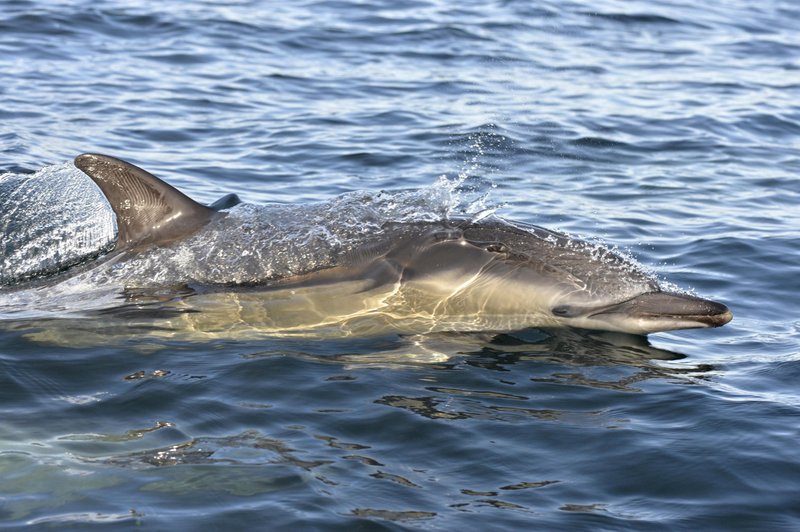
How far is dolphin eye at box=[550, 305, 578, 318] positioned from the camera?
27.5 ft

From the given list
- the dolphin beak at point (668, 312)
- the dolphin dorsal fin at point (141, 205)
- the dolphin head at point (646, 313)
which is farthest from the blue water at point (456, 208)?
the dolphin dorsal fin at point (141, 205)

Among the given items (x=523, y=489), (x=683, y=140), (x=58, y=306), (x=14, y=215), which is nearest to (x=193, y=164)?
(x=14, y=215)

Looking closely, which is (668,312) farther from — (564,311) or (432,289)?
(432,289)

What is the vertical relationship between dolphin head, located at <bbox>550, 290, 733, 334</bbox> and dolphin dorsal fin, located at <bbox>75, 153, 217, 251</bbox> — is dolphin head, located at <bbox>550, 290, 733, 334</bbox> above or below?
below

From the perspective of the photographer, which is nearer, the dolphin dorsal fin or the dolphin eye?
the dolphin eye

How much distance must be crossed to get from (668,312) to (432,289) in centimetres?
166

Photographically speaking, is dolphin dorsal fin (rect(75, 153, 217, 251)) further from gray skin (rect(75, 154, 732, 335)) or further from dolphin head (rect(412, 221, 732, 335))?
dolphin head (rect(412, 221, 732, 335))

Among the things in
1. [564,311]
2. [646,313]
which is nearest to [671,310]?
[646,313]

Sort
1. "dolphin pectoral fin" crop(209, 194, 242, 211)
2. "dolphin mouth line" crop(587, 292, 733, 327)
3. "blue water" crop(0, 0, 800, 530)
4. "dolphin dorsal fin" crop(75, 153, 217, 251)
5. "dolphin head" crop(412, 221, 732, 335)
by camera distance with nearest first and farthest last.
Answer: "blue water" crop(0, 0, 800, 530), "dolphin mouth line" crop(587, 292, 733, 327), "dolphin head" crop(412, 221, 732, 335), "dolphin dorsal fin" crop(75, 153, 217, 251), "dolphin pectoral fin" crop(209, 194, 242, 211)

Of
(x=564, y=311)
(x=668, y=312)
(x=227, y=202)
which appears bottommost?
(x=227, y=202)

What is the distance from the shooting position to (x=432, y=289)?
27.7ft

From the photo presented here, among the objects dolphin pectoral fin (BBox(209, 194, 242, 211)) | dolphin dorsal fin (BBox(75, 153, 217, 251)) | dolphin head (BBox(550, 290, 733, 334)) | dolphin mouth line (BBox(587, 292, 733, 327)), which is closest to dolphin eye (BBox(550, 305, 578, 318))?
dolphin head (BBox(550, 290, 733, 334))

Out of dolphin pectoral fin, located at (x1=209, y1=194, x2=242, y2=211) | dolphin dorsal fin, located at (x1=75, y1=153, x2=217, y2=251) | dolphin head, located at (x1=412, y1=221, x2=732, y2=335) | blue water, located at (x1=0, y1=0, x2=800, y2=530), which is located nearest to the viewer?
blue water, located at (x1=0, y1=0, x2=800, y2=530)

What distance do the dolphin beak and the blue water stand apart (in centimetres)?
26
